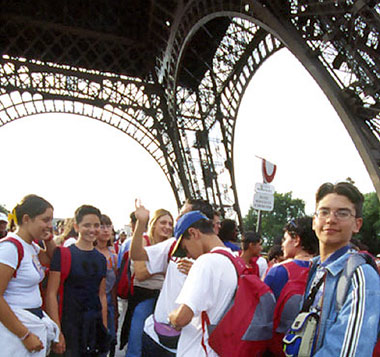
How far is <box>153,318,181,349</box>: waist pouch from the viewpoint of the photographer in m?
2.76

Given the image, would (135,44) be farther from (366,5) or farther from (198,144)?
(366,5)

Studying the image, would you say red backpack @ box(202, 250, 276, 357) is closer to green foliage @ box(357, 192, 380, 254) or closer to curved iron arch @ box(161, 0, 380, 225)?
curved iron arch @ box(161, 0, 380, 225)

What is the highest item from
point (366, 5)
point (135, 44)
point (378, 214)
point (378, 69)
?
point (135, 44)

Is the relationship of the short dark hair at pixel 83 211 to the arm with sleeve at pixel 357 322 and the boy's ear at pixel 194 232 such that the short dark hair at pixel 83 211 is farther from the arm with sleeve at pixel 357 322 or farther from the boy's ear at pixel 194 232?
the arm with sleeve at pixel 357 322

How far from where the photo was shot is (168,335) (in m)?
2.78

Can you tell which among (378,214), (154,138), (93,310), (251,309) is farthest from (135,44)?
(378,214)

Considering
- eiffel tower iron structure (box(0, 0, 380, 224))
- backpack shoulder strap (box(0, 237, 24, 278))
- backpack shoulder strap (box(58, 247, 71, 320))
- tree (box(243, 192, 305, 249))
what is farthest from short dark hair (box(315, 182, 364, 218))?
tree (box(243, 192, 305, 249))

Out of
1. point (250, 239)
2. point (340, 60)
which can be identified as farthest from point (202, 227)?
point (340, 60)

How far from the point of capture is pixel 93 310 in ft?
10.8

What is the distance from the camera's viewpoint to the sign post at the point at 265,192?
566cm

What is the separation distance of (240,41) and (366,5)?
967 centimetres

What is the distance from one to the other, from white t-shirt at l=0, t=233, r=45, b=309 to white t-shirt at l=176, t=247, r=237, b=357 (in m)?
1.06

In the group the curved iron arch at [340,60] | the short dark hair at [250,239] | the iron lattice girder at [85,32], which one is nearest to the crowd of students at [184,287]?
the short dark hair at [250,239]

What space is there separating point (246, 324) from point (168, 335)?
918 mm
